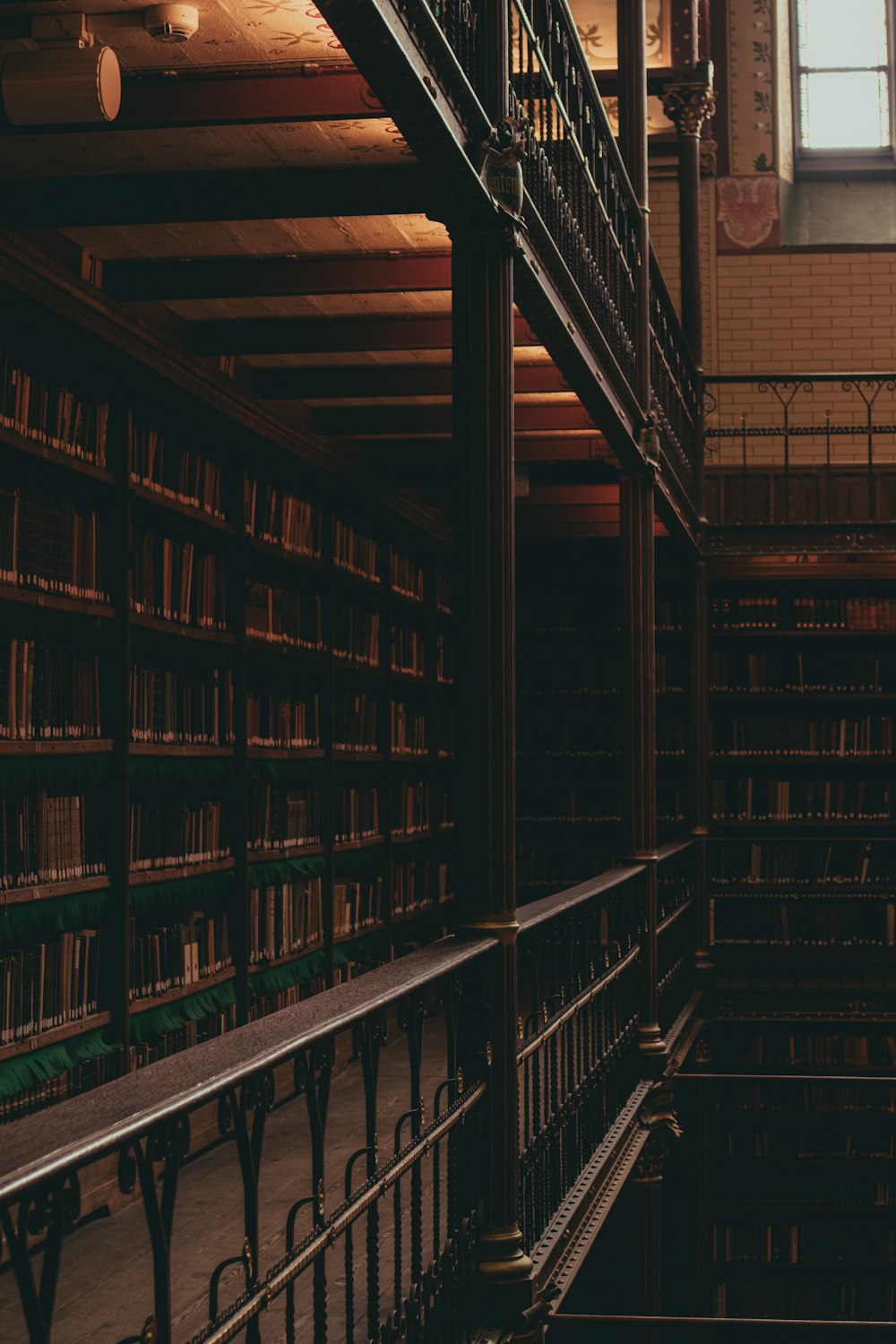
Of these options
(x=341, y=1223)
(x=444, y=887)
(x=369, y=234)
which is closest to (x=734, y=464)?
(x=444, y=887)

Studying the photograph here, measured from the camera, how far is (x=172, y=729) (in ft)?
15.7

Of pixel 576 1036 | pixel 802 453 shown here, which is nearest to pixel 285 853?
pixel 576 1036

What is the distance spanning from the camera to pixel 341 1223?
2.17 meters

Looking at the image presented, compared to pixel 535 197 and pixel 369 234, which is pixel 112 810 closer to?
pixel 369 234

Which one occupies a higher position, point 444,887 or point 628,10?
point 628,10

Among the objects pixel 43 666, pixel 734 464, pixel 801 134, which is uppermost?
pixel 801 134

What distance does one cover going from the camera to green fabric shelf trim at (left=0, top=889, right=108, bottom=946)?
12.4 feet

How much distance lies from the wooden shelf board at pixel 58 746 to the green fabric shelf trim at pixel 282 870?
123cm

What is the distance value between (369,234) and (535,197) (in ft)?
1.81

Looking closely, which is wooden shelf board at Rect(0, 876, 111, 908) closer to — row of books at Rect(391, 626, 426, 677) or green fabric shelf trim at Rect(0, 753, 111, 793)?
green fabric shelf trim at Rect(0, 753, 111, 793)

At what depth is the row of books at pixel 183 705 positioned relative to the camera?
15.0 ft

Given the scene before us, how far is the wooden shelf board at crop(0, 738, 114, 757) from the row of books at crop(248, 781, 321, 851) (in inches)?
47.5

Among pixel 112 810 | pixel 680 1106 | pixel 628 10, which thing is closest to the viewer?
pixel 112 810

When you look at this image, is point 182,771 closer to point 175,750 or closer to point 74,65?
point 175,750
